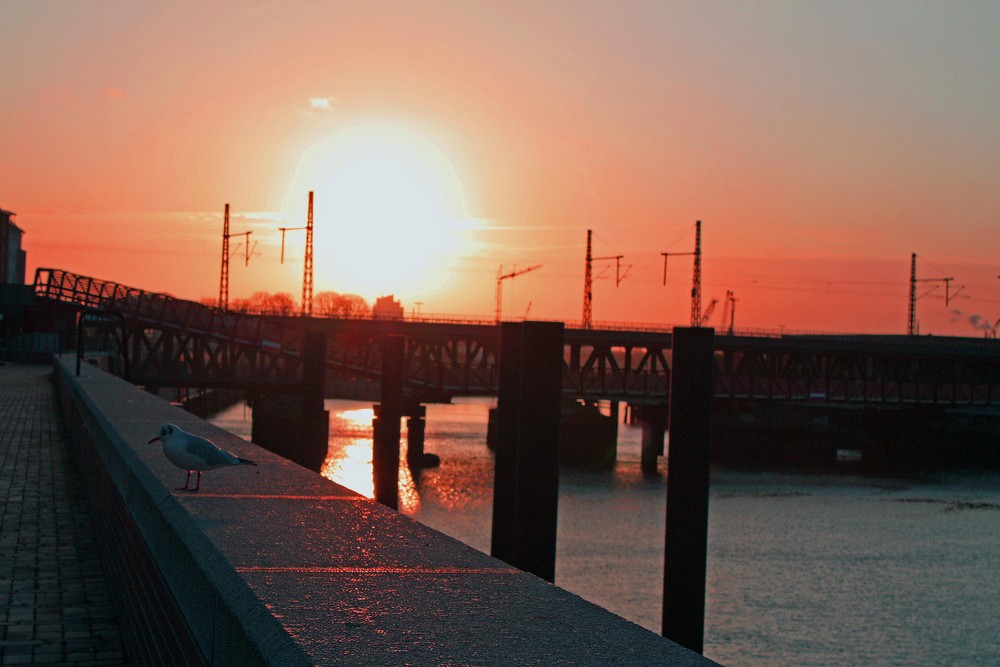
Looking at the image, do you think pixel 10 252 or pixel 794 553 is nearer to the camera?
pixel 794 553

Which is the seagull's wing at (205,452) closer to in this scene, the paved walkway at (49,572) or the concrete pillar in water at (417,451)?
the paved walkway at (49,572)

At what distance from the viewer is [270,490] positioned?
7.90 m

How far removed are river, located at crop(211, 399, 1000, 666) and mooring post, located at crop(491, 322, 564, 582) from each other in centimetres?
1065

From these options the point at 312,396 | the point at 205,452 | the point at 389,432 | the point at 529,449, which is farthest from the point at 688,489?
the point at 389,432

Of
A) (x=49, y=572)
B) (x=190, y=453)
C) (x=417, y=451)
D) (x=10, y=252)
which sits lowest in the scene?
(x=417, y=451)

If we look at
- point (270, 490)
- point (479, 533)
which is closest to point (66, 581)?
point (270, 490)

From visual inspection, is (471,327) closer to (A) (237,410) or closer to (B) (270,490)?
(A) (237,410)

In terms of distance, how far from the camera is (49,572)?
36.0 ft

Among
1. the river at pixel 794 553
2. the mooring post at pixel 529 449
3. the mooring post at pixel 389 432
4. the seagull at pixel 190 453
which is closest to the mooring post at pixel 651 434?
the river at pixel 794 553

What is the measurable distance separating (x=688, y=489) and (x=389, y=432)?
79.0 ft

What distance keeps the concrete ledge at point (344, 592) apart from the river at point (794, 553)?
22266 millimetres

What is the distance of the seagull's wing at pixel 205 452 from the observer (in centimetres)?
761

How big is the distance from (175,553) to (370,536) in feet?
3.43

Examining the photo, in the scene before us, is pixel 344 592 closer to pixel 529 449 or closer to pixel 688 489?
pixel 529 449
